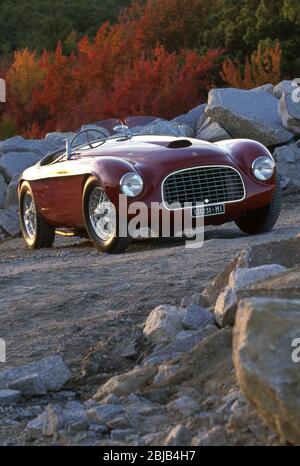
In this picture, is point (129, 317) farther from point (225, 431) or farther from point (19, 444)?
point (225, 431)

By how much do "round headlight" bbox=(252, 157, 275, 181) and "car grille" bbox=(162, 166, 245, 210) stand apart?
0.70 feet

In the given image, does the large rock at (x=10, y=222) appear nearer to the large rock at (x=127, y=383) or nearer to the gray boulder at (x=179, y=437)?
the large rock at (x=127, y=383)

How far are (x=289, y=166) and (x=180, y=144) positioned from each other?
6.19 metres

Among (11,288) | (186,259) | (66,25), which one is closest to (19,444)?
(11,288)

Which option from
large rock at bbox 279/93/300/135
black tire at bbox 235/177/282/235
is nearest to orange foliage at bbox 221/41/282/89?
large rock at bbox 279/93/300/135

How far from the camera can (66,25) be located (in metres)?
42.5

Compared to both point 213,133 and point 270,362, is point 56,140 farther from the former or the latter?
Result: point 270,362

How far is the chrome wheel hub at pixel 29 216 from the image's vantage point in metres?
14.6

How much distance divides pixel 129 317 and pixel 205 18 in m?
26.2

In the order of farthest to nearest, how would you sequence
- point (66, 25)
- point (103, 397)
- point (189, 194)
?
point (66, 25) → point (189, 194) → point (103, 397)

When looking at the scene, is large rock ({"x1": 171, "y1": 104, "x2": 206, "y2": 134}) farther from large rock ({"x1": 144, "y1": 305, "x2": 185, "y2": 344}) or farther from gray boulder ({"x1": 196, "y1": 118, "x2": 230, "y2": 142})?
large rock ({"x1": 144, "y1": 305, "x2": 185, "y2": 344})

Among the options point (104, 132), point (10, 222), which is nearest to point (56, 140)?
point (10, 222)

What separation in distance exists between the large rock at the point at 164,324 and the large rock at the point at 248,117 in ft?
40.8

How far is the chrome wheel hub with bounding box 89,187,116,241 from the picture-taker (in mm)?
12305
